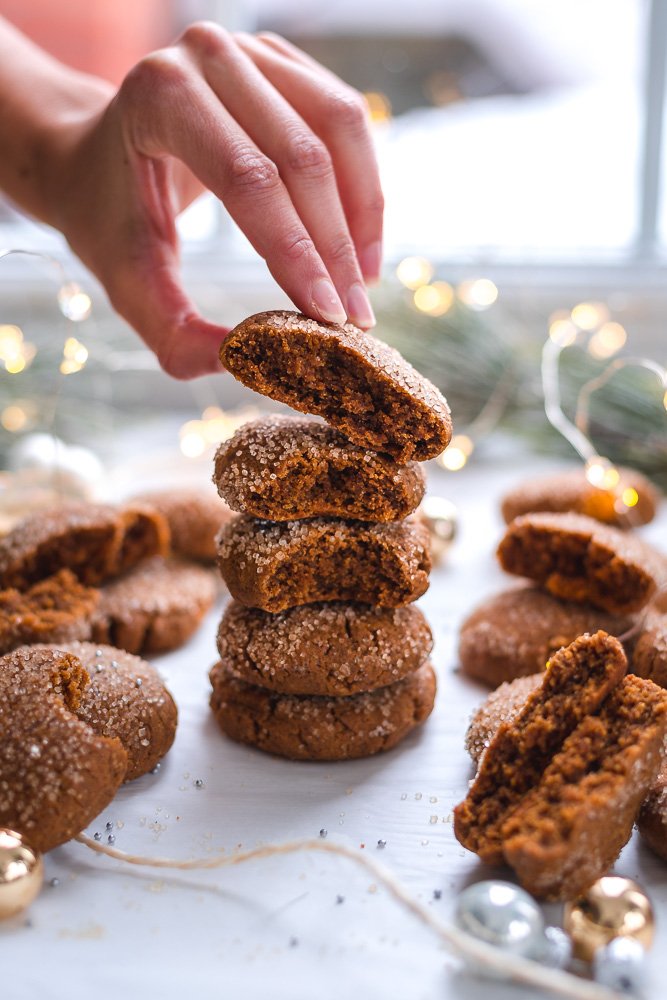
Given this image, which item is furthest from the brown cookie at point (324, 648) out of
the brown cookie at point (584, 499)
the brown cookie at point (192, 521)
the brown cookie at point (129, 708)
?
the brown cookie at point (584, 499)

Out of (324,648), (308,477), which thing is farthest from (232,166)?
(324,648)

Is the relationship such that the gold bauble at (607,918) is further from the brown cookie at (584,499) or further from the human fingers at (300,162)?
the brown cookie at (584,499)

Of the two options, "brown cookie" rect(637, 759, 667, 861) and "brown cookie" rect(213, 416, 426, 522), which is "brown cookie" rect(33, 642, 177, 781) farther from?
"brown cookie" rect(637, 759, 667, 861)

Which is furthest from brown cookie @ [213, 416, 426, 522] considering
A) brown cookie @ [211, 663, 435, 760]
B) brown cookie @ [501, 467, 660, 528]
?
brown cookie @ [501, 467, 660, 528]

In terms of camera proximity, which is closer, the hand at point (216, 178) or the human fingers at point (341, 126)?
the hand at point (216, 178)

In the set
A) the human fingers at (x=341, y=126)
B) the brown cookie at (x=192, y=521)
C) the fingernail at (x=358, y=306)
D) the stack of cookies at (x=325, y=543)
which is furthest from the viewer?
the brown cookie at (x=192, y=521)

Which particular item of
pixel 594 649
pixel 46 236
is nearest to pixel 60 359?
pixel 46 236
